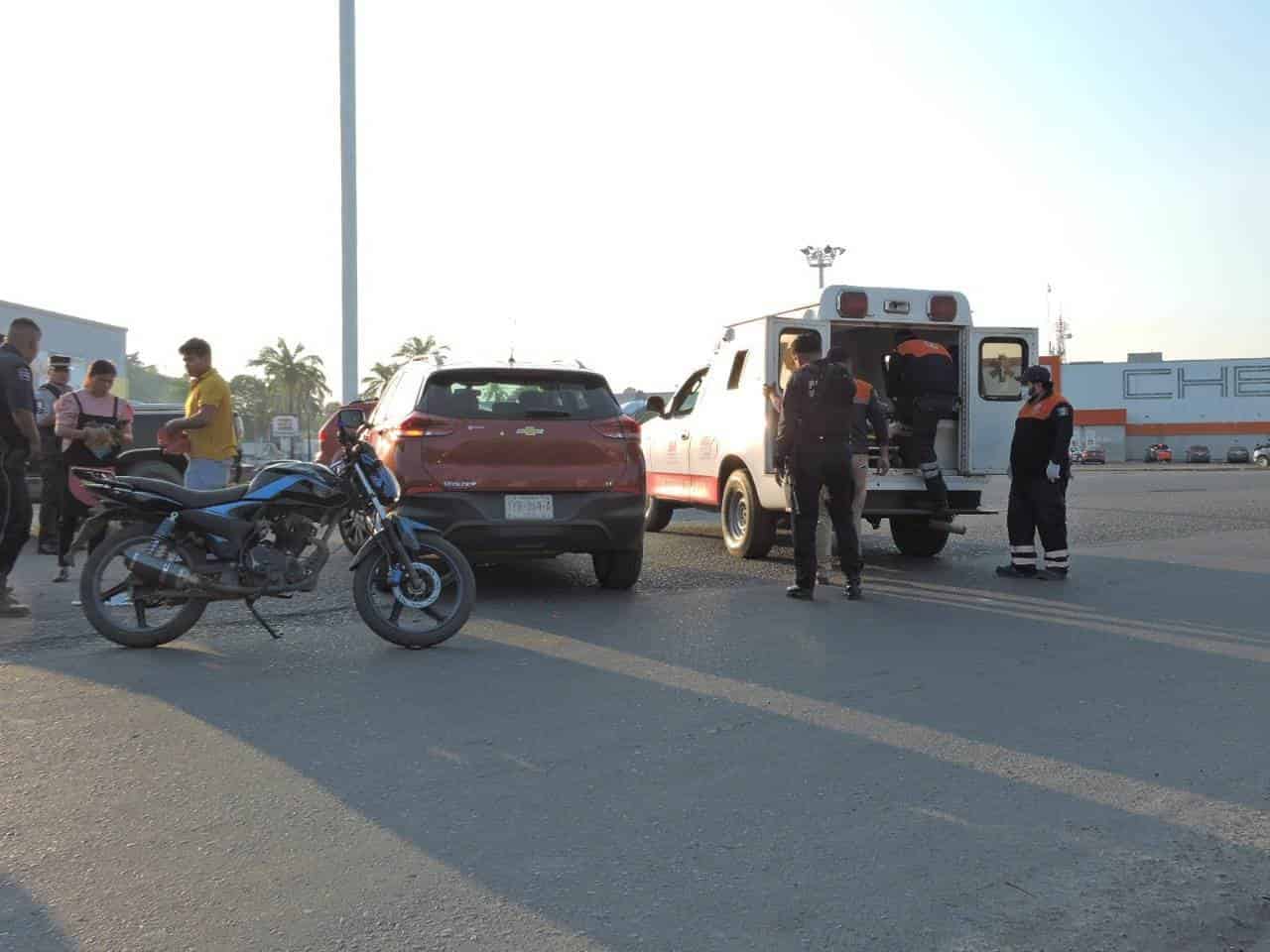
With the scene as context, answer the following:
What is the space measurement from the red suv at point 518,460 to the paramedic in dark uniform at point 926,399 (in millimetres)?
3395

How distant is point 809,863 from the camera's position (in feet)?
11.5

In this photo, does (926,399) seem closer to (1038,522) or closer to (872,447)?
(872,447)

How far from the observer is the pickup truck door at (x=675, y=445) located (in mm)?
12641

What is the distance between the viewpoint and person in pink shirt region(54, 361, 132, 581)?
31.7ft

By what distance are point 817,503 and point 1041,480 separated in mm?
2477

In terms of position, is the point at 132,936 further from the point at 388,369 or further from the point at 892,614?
the point at 388,369

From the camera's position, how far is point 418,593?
685 cm

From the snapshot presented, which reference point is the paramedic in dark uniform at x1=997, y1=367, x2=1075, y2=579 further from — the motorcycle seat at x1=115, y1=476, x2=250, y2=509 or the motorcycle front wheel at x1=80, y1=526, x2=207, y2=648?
the motorcycle front wheel at x1=80, y1=526, x2=207, y2=648

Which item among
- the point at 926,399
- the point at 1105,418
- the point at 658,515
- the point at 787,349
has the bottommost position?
the point at 658,515

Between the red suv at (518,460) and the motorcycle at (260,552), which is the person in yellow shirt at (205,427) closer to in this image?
the red suv at (518,460)

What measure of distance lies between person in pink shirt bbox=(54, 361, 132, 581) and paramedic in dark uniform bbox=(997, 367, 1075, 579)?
24.7ft

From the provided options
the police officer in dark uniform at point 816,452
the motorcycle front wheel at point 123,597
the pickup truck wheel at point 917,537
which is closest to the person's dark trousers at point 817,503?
the police officer in dark uniform at point 816,452

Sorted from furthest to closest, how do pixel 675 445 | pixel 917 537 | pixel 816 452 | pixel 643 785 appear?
1. pixel 675 445
2. pixel 917 537
3. pixel 816 452
4. pixel 643 785

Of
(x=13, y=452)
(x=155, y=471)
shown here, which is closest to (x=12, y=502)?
(x=13, y=452)
